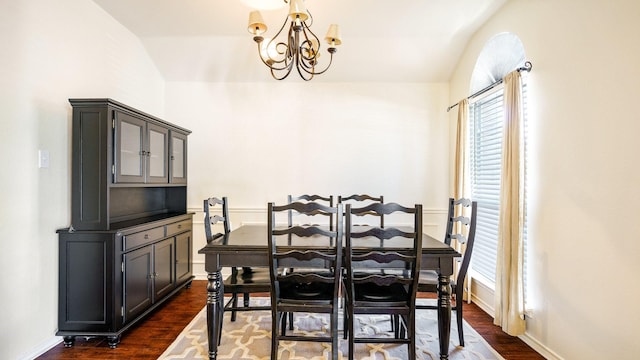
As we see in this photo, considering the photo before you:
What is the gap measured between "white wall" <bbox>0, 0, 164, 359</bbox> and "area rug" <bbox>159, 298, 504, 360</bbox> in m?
0.97

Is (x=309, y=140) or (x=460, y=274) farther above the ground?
(x=309, y=140)

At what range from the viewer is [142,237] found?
8.42 feet

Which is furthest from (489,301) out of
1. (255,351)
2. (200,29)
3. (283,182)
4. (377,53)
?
(200,29)

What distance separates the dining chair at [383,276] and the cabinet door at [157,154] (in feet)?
6.70

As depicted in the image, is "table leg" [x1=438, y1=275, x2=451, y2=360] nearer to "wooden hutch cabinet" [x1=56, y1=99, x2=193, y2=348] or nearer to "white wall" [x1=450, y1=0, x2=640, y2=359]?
"white wall" [x1=450, y1=0, x2=640, y2=359]

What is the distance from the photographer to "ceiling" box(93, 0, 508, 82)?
279 cm

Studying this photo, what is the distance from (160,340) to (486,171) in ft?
10.6

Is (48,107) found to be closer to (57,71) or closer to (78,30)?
(57,71)

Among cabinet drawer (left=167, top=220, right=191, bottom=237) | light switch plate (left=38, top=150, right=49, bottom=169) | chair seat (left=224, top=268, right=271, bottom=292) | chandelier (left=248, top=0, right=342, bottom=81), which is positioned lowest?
chair seat (left=224, top=268, right=271, bottom=292)

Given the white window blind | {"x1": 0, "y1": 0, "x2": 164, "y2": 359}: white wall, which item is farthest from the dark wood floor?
the white window blind

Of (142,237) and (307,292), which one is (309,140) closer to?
(142,237)

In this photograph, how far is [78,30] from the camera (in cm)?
252

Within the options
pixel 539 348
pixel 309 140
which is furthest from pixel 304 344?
pixel 309 140

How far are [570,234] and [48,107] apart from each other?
12.2ft
